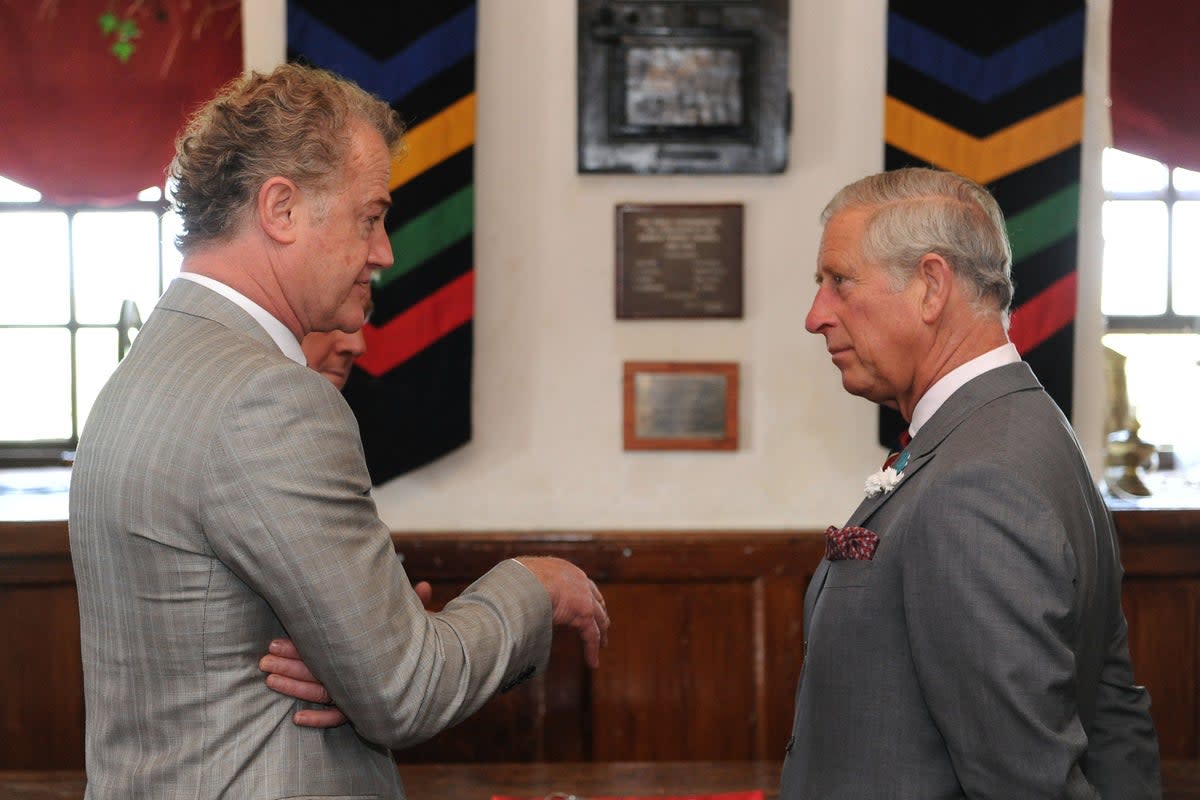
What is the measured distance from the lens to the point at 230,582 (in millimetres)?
1345

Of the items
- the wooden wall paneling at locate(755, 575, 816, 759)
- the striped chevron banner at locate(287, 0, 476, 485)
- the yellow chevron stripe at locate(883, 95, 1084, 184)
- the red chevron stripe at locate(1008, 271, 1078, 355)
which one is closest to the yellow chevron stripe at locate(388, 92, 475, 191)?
the striped chevron banner at locate(287, 0, 476, 485)

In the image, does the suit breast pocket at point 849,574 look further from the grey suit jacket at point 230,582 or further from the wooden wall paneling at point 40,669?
the wooden wall paneling at point 40,669

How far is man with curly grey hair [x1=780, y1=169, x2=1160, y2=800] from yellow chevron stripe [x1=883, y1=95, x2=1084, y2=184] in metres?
1.62

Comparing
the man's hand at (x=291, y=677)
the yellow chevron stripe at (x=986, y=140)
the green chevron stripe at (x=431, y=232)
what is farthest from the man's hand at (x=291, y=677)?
the yellow chevron stripe at (x=986, y=140)

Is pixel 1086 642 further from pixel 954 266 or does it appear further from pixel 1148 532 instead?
pixel 1148 532

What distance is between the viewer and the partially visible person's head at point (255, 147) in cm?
146

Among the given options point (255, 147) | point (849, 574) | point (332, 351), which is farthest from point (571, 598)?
point (332, 351)

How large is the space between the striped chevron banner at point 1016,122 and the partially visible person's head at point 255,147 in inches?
87.7

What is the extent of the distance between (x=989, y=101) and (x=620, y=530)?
162cm

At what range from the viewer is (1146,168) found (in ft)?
13.4

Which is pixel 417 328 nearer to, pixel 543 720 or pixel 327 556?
pixel 543 720

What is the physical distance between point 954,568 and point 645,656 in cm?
204

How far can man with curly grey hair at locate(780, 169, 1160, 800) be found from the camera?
56.4 inches

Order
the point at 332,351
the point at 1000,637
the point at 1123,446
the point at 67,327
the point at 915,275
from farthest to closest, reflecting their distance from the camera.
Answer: the point at 67,327 → the point at 1123,446 → the point at 332,351 → the point at 915,275 → the point at 1000,637
